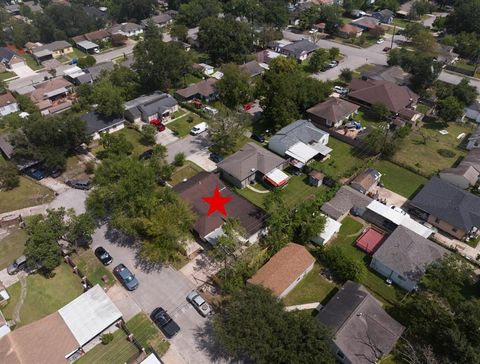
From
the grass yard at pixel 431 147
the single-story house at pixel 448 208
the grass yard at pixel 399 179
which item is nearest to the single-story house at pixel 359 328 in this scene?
the single-story house at pixel 448 208

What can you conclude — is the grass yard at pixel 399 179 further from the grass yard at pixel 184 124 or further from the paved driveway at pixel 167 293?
the paved driveway at pixel 167 293

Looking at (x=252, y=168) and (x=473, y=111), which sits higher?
(x=252, y=168)

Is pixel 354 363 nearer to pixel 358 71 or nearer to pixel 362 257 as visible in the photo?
pixel 362 257

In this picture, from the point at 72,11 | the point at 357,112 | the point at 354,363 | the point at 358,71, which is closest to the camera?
the point at 354,363

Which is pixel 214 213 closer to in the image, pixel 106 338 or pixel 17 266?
pixel 106 338

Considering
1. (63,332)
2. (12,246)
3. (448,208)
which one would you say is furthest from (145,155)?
(448,208)

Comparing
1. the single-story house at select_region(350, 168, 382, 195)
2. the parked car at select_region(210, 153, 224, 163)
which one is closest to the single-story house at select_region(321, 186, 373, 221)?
the single-story house at select_region(350, 168, 382, 195)

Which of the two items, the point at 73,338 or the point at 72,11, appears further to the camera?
the point at 72,11

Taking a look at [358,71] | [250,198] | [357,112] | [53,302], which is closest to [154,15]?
[358,71]
